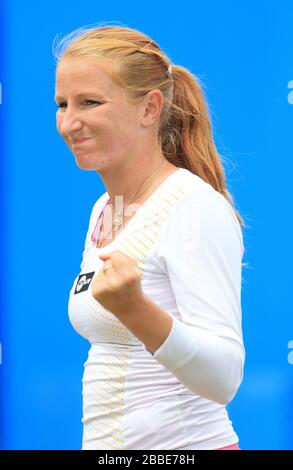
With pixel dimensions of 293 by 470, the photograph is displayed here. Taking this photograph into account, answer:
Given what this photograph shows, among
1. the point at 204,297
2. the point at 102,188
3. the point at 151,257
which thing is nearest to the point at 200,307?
the point at 204,297

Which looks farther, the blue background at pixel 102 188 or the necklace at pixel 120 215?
the blue background at pixel 102 188

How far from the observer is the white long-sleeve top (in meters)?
1.20

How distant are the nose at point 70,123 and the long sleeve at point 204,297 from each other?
0.24 metres

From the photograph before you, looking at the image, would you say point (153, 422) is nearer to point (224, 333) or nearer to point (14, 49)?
Answer: point (224, 333)

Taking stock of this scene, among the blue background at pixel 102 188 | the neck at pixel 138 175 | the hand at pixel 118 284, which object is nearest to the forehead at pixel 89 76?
the neck at pixel 138 175

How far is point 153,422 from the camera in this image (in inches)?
51.8

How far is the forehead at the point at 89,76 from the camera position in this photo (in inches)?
54.9

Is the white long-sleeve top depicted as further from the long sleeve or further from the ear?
the ear

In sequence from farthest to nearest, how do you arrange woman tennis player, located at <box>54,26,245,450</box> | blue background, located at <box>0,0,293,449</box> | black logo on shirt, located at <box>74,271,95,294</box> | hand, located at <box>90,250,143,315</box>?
blue background, located at <box>0,0,293,449</box>, black logo on shirt, located at <box>74,271,95,294</box>, woman tennis player, located at <box>54,26,245,450</box>, hand, located at <box>90,250,143,315</box>

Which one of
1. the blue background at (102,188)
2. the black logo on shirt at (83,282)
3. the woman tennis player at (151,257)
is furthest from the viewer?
the blue background at (102,188)

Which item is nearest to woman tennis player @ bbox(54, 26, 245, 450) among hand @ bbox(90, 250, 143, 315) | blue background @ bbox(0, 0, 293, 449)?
hand @ bbox(90, 250, 143, 315)

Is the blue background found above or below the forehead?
above

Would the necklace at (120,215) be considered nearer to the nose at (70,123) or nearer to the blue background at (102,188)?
the nose at (70,123)

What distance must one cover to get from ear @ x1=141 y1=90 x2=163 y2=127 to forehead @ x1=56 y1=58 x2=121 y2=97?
6 centimetres
